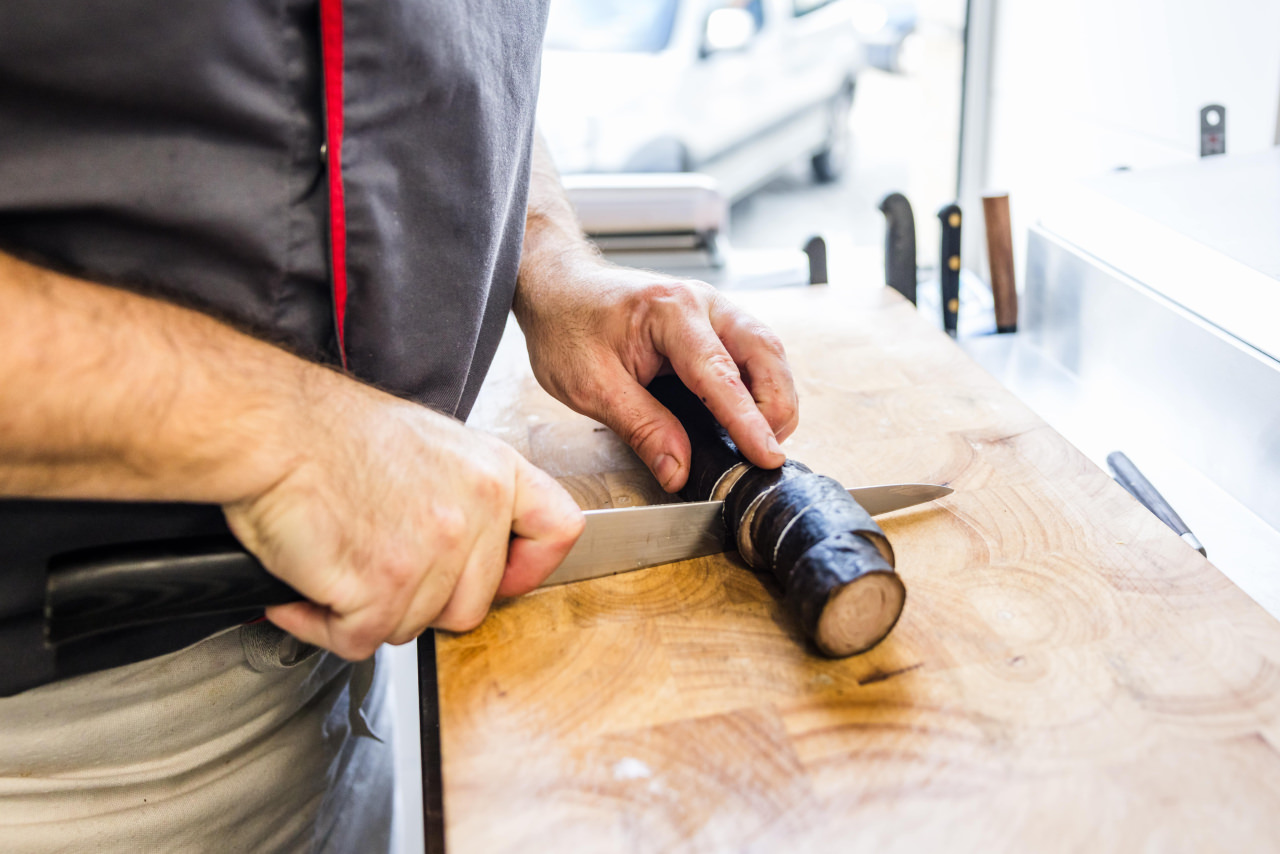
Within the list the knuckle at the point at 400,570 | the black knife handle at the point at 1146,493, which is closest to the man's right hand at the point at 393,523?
the knuckle at the point at 400,570

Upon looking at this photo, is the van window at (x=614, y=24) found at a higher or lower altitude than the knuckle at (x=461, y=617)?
higher

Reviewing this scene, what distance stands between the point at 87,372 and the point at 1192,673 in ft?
2.71

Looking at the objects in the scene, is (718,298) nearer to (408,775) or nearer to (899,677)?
(899,677)

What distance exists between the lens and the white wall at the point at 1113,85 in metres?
1.28

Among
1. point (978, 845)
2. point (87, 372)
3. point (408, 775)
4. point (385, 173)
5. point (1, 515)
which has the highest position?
point (385, 173)

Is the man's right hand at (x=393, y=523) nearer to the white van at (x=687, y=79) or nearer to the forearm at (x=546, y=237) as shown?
the forearm at (x=546, y=237)

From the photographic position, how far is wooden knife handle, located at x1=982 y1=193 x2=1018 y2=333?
1.32 m

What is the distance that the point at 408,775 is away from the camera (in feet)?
4.29

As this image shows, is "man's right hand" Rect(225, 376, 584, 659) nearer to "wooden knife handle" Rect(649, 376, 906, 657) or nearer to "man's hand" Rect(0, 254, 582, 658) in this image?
"man's hand" Rect(0, 254, 582, 658)

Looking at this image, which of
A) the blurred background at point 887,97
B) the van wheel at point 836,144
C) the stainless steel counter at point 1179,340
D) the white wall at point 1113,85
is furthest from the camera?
the van wheel at point 836,144

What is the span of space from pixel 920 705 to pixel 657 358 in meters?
0.46

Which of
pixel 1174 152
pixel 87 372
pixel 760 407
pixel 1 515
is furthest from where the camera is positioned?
pixel 1174 152

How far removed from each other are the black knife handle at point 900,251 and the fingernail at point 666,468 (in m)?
0.66

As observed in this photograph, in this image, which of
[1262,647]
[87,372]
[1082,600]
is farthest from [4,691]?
[1262,647]
